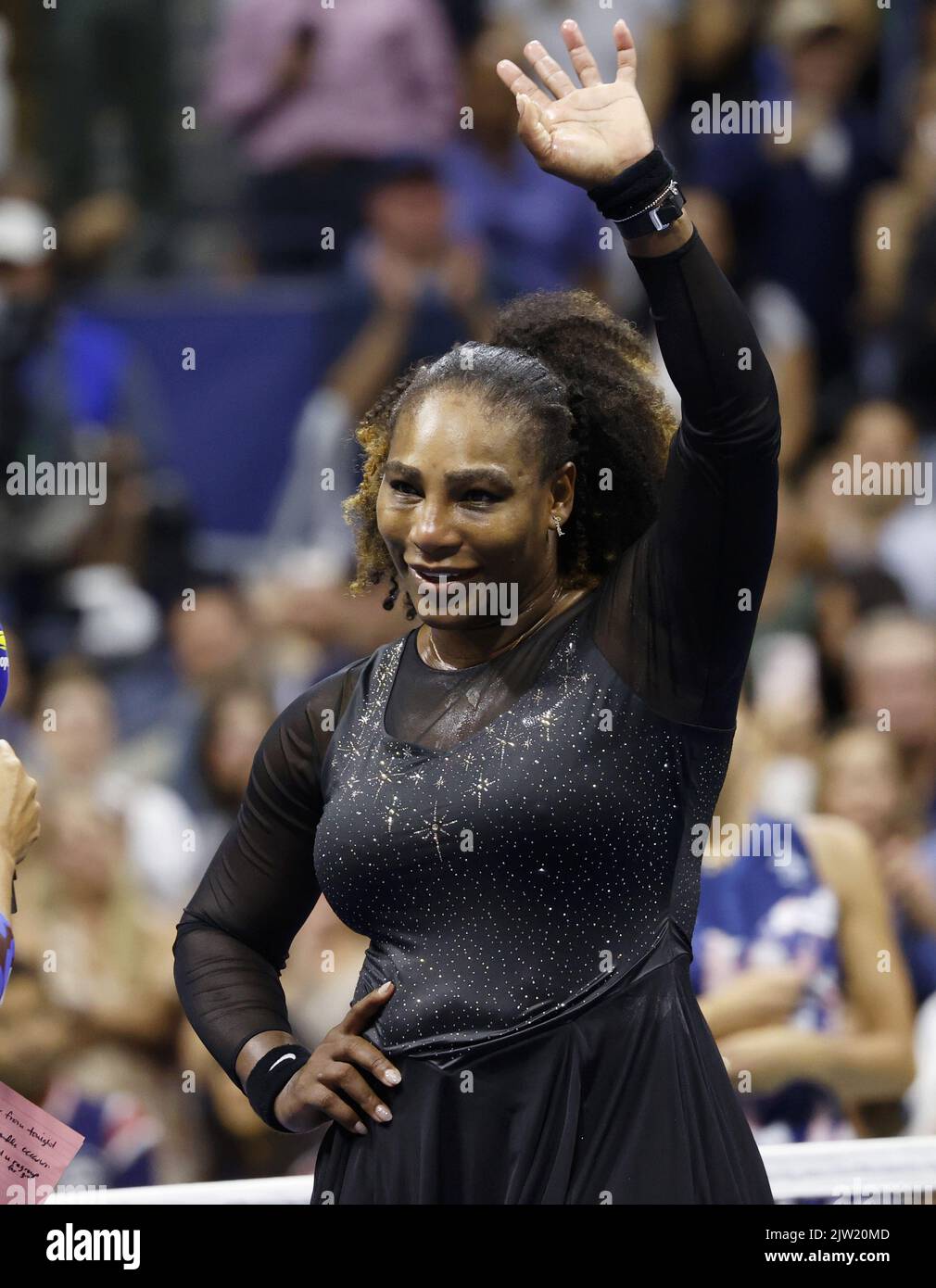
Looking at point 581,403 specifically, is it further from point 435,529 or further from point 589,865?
point 589,865

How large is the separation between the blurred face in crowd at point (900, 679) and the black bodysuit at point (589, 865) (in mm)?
2552

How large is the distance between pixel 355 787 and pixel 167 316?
3.62m

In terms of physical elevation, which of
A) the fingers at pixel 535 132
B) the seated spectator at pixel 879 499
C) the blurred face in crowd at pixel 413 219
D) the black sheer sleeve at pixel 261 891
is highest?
the blurred face in crowd at pixel 413 219

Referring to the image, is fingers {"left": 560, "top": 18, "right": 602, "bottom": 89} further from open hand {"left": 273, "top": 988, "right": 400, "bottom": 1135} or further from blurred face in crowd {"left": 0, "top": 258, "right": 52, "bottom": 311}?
blurred face in crowd {"left": 0, "top": 258, "right": 52, "bottom": 311}

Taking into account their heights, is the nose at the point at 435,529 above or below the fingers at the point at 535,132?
below

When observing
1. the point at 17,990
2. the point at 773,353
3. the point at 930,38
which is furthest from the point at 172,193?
the point at 17,990

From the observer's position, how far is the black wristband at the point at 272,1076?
2.01m

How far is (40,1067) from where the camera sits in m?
3.80

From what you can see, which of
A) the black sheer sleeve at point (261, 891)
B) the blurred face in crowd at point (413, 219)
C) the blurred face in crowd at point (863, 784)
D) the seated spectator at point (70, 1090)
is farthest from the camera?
the blurred face in crowd at point (413, 219)

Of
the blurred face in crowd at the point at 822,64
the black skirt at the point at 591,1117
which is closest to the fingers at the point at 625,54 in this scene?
the black skirt at the point at 591,1117

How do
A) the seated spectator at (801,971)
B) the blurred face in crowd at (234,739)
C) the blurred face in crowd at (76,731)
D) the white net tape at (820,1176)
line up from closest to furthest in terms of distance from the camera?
the white net tape at (820,1176)
the seated spectator at (801,971)
the blurred face in crowd at (234,739)
the blurred face in crowd at (76,731)

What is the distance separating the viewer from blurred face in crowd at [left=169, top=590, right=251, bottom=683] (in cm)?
469

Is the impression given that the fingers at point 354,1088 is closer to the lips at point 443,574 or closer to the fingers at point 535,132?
the lips at point 443,574

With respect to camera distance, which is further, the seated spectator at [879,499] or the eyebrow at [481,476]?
the seated spectator at [879,499]
